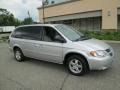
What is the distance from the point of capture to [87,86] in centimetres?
484

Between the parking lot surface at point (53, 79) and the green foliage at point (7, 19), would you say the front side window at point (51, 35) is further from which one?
the green foliage at point (7, 19)

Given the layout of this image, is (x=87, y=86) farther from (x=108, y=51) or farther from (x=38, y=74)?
(x=38, y=74)

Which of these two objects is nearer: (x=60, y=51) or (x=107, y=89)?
(x=107, y=89)

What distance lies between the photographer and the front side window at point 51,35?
239 inches

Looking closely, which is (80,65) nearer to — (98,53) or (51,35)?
(98,53)

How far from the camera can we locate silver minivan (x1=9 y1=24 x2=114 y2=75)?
17.6 feet

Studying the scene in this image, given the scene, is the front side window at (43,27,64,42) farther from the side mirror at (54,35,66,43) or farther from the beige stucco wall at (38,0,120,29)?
the beige stucco wall at (38,0,120,29)

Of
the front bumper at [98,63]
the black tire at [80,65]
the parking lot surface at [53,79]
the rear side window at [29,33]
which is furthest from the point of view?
the rear side window at [29,33]

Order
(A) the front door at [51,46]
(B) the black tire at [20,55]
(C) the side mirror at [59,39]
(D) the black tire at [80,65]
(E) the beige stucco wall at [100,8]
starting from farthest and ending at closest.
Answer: (E) the beige stucco wall at [100,8]
(B) the black tire at [20,55]
(A) the front door at [51,46]
(C) the side mirror at [59,39]
(D) the black tire at [80,65]

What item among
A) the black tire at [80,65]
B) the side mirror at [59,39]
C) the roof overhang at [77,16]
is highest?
the roof overhang at [77,16]

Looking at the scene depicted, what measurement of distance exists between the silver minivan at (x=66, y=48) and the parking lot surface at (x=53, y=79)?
14.7 inches

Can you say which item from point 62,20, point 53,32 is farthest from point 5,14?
point 53,32

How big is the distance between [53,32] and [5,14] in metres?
67.9

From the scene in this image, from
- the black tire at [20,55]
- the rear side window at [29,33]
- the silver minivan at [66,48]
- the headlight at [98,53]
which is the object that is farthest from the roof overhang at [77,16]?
the headlight at [98,53]
